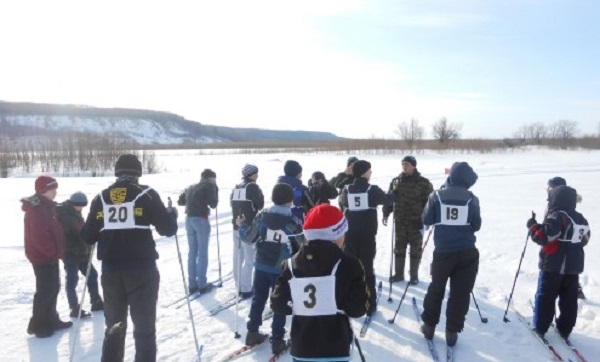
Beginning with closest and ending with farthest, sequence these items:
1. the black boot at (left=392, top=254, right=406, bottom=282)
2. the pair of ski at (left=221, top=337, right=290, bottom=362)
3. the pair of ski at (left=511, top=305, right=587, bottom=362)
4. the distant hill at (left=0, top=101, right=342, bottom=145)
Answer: the pair of ski at (left=511, top=305, right=587, bottom=362)
the pair of ski at (left=221, top=337, right=290, bottom=362)
the black boot at (left=392, top=254, right=406, bottom=282)
the distant hill at (left=0, top=101, right=342, bottom=145)

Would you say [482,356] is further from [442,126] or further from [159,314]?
[442,126]

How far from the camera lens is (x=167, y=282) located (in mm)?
→ 7824

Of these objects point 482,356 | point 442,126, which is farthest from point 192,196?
point 442,126

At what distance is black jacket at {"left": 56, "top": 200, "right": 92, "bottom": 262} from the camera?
6.11 meters

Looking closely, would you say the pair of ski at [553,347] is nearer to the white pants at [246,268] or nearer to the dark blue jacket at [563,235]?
the dark blue jacket at [563,235]

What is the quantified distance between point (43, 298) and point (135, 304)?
2.15m

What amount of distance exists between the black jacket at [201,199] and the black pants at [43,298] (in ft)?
6.82

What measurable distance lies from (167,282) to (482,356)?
4.92 m

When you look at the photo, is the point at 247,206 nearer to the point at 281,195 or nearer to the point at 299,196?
the point at 299,196

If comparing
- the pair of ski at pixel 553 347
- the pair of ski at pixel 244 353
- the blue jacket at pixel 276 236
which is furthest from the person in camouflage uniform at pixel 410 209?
the pair of ski at pixel 244 353

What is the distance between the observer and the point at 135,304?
422 centimetres

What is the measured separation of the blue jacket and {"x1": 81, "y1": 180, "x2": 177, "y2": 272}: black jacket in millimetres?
1252

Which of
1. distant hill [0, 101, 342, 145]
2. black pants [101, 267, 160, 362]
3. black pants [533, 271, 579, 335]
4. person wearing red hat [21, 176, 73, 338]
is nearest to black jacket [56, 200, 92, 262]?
person wearing red hat [21, 176, 73, 338]

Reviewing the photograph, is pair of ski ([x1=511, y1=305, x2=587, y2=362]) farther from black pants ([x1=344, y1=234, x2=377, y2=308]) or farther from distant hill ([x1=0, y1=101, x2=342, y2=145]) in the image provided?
distant hill ([x1=0, y1=101, x2=342, y2=145])
